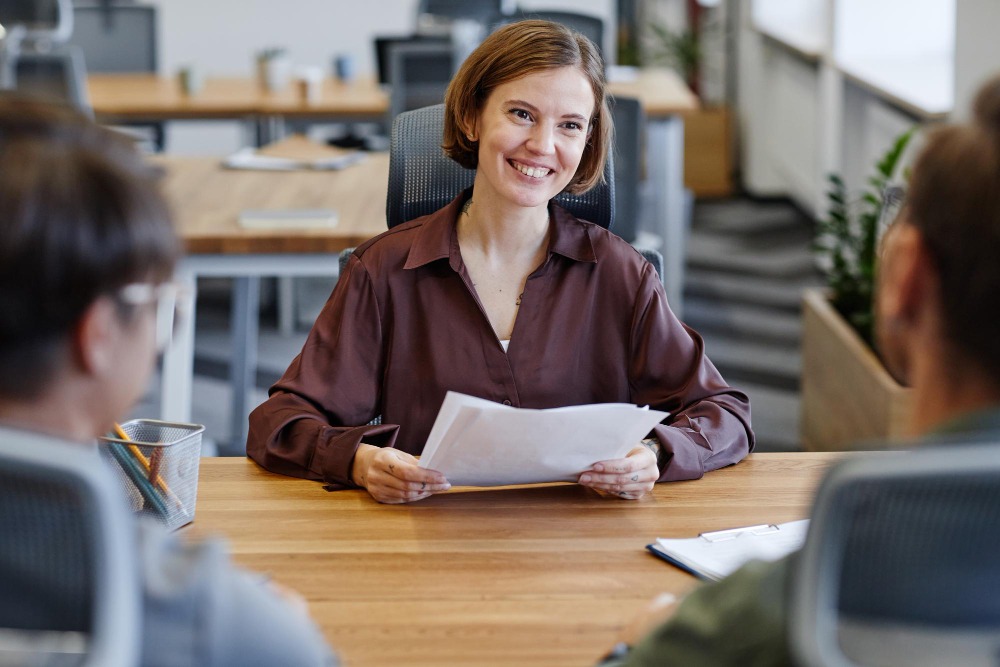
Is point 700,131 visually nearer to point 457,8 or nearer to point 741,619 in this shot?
point 457,8

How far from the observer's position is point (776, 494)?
1.55 metres

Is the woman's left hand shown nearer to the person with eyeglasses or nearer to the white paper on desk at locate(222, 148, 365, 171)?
the person with eyeglasses

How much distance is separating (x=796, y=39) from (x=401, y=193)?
15.7 feet

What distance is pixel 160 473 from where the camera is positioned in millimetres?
1417

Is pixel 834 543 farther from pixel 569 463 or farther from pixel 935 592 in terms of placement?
pixel 569 463

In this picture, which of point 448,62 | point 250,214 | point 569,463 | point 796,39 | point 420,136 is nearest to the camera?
point 569,463

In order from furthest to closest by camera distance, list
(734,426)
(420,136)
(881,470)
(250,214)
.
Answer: (250,214), (420,136), (734,426), (881,470)

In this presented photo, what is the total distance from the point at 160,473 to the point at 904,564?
0.92 metres

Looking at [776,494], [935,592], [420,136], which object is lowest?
[776,494]

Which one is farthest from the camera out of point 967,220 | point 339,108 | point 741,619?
point 339,108

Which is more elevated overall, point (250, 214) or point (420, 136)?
point (420, 136)

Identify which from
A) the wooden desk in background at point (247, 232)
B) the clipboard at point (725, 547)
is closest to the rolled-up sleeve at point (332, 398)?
the clipboard at point (725, 547)

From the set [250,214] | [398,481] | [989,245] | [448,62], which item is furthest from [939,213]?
[448,62]

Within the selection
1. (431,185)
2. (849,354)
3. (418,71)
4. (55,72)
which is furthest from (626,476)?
(55,72)
